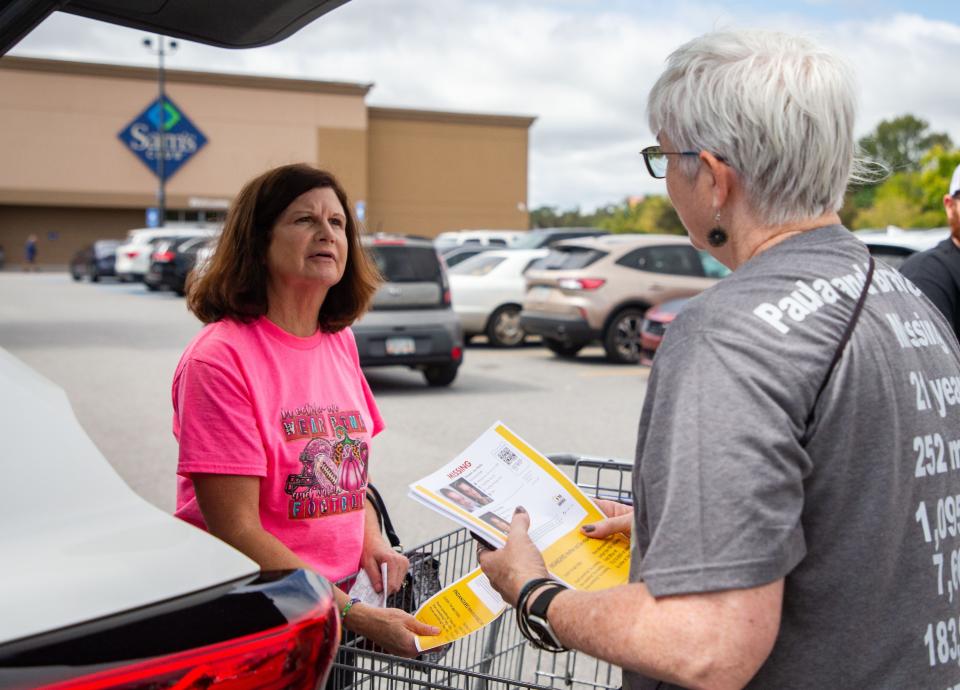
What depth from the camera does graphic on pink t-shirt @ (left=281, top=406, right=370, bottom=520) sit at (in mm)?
2404

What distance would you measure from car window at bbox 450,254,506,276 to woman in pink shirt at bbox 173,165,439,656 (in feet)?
44.5

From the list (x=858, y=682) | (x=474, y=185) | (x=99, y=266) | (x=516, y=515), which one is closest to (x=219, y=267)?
(x=516, y=515)

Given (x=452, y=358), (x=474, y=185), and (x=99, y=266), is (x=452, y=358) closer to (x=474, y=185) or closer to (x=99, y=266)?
(x=99, y=266)

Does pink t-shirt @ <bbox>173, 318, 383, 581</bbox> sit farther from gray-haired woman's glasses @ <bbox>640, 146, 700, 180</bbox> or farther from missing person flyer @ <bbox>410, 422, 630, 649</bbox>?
gray-haired woman's glasses @ <bbox>640, 146, 700, 180</bbox>

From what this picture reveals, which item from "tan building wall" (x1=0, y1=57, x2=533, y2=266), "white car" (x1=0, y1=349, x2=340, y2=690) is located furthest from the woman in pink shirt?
"tan building wall" (x1=0, y1=57, x2=533, y2=266)

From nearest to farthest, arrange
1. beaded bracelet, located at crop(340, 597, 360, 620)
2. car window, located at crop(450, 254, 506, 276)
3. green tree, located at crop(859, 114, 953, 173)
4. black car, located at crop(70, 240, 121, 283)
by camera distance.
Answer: beaded bracelet, located at crop(340, 597, 360, 620), car window, located at crop(450, 254, 506, 276), black car, located at crop(70, 240, 121, 283), green tree, located at crop(859, 114, 953, 173)

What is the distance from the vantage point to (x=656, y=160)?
1673mm

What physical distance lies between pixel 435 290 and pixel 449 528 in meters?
5.63

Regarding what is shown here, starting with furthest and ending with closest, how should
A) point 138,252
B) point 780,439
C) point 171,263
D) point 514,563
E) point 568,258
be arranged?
point 138,252, point 171,263, point 568,258, point 514,563, point 780,439

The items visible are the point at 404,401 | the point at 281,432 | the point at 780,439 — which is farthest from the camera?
the point at 404,401

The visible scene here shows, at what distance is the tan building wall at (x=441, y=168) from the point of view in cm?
6141

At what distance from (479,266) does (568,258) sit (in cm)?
222

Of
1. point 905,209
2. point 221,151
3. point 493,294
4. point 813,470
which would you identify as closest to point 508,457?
point 813,470

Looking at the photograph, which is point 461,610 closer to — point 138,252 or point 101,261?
point 138,252
